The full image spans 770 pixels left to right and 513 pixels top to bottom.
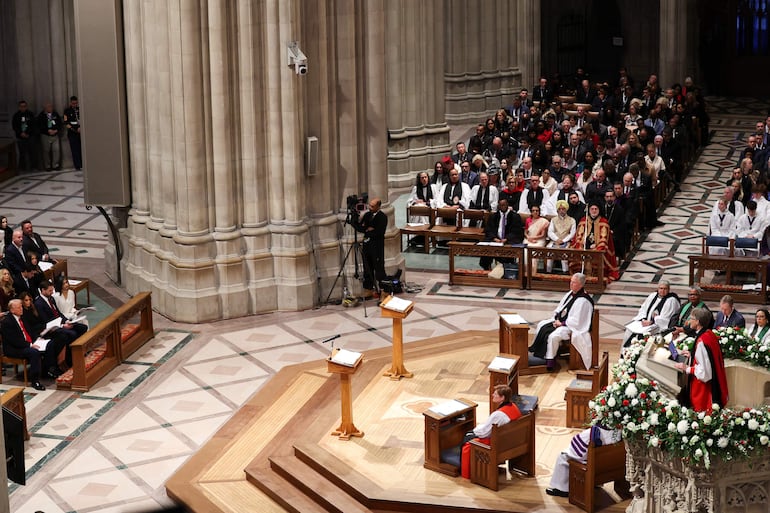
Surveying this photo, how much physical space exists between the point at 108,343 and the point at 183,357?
3.14 ft

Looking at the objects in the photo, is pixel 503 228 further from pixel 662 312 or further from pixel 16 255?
pixel 16 255

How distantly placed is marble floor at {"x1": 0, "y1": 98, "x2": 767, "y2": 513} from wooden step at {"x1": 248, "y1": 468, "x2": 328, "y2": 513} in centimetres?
95

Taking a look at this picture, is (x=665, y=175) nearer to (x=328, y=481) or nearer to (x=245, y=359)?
(x=245, y=359)

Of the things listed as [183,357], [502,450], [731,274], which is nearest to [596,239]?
[731,274]

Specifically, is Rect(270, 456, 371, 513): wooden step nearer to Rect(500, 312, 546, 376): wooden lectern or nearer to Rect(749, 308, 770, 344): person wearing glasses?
Rect(500, 312, 546, 376): wooden lectern

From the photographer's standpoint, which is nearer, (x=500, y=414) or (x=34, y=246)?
(x=500, y=414)

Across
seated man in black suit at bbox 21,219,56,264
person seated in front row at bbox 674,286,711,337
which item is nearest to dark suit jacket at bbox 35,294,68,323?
seated man in black suit at bbox 21,219,56,264

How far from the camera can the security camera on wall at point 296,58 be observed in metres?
18.4

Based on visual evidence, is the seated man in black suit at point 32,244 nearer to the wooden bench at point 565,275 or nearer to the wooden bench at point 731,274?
the wooden bench at point 565,275

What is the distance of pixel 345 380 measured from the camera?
1445 centimetres

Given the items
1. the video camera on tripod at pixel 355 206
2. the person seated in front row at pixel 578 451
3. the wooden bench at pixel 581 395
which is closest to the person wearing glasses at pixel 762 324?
the wooden bench at pixel 581 395

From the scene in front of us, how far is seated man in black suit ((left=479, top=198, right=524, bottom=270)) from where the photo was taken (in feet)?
68.1

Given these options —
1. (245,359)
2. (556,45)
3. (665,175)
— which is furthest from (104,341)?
(556,45)

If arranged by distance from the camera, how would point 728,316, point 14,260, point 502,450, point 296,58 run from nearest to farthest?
point 502,450 < point 728,316 < point 296,58 < point 14,260
